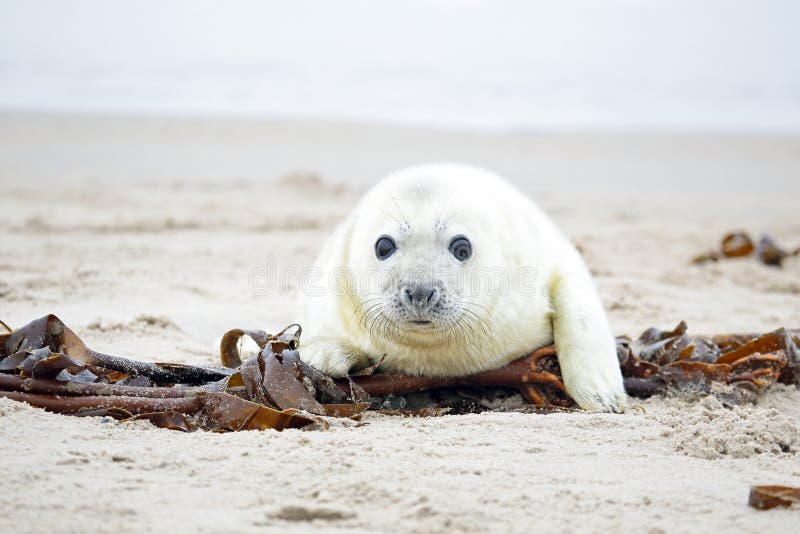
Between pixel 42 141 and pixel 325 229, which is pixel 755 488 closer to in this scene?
pixel 325 229

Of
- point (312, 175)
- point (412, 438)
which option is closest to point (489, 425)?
point (412, 438)

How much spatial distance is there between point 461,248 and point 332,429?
92 cm

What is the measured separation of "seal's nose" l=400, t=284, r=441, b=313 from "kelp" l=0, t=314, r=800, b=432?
14.9 inches

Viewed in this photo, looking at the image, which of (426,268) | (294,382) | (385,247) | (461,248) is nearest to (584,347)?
(461,248)

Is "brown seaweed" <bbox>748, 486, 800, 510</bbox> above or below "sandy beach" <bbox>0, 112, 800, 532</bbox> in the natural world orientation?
below

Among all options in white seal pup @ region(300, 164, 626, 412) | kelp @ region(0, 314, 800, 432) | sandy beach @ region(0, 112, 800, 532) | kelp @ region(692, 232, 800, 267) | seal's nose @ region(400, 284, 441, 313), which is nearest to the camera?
sandy beach @ region(0, 112, 800, 532)

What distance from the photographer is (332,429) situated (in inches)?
120

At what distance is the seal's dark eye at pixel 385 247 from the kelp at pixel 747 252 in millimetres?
4246

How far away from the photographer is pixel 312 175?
11781 mm

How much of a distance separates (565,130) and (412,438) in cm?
1870

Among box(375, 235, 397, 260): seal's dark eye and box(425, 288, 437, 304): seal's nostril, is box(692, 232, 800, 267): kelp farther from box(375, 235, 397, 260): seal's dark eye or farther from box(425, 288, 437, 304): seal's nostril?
box(425, 288, 437, 304): seal's nostril

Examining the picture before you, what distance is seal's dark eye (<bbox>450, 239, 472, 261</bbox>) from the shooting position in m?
3.56

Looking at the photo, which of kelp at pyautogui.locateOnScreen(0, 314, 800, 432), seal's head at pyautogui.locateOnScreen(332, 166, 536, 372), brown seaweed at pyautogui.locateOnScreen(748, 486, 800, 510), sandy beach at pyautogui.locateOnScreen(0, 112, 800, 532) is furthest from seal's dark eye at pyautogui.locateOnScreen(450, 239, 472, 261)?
brown seaweed at pyautogui.locateOnScreen(748, 486, 800, 510)

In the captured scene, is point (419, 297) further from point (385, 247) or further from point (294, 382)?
point (294, 382)
